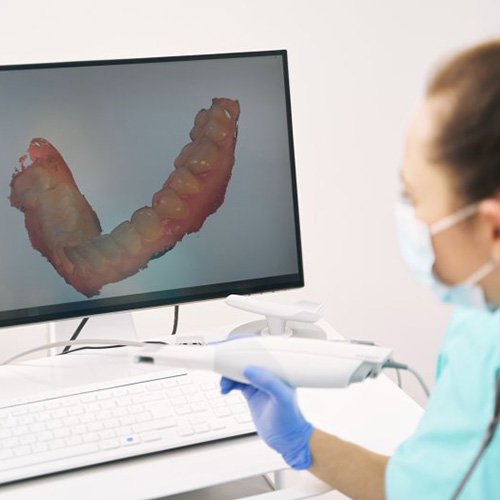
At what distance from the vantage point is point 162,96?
3.98 feet

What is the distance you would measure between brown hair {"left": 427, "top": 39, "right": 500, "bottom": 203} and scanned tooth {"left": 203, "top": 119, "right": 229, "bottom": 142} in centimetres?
55

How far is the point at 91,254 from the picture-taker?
47.9 inches

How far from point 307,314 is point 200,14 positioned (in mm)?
959

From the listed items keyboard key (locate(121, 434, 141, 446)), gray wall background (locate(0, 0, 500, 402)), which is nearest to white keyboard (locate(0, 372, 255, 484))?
keyboard key (locate(121, 434, 141, 446))

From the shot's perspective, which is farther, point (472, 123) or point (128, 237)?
point (128, 237)

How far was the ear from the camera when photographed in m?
0.71

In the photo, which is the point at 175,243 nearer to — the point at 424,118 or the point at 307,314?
the point at 307,314

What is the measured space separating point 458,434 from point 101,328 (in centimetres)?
73

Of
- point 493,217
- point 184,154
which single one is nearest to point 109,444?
point 184,154

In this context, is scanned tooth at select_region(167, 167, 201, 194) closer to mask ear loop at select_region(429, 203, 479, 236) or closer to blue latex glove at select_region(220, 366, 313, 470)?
blue latex glove at select_region(220, 366, 313, 470)

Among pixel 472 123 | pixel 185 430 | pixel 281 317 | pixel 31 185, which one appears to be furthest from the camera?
pixel 281 317

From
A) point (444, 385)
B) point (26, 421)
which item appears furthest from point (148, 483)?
point (444, 385)

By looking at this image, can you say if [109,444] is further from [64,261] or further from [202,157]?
[202,157]

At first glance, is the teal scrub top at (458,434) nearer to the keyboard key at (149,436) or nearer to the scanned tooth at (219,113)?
the keyboard key at (149,436)
